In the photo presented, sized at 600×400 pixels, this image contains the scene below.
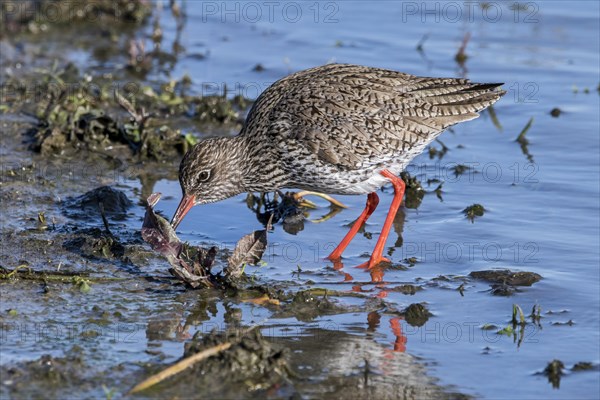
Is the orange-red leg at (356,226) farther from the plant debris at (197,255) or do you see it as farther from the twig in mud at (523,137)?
the twig in mud at (523,137)

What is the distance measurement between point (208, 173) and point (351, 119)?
4.72 ft

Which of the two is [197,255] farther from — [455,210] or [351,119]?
[455,210]

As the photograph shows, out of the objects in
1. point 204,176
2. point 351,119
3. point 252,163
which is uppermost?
point 351,119

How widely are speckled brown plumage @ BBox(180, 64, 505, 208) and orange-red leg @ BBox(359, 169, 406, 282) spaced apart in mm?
134

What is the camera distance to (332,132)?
366 inches

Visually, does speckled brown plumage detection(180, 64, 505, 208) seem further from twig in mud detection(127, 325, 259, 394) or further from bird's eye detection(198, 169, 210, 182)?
twig in mud detection(127, 325, 259, 394)

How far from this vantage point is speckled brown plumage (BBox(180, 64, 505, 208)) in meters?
9.34

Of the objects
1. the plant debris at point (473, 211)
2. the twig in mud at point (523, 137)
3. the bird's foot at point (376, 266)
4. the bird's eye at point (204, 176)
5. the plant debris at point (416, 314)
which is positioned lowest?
the plant debris at point (416, 314)

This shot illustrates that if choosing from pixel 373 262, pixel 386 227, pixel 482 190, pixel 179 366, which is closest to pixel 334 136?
pixel 386 227

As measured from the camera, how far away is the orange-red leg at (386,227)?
9219mm

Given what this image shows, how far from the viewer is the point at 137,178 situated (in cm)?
1114

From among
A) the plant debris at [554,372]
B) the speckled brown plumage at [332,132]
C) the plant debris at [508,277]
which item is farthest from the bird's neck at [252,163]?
the plant debris at [554,372]

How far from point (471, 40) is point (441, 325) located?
8435 millimetres

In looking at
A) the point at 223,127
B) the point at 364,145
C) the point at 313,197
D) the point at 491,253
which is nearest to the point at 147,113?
the point at 223,127
